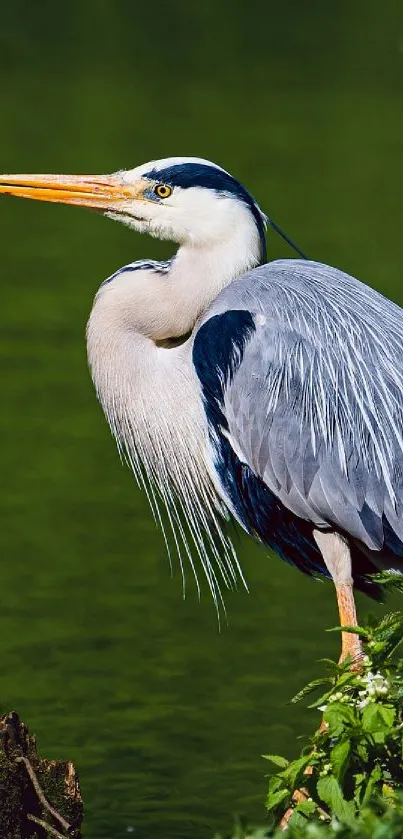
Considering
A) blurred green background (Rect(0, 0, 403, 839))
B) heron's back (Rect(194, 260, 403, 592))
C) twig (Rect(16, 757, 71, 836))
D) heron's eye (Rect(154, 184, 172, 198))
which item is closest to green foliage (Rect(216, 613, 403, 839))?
twig (Rect(16, 757, 71, 836))

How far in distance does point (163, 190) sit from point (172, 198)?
50 millimetres

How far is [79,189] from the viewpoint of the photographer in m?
6.39

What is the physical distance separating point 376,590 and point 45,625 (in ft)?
7.97

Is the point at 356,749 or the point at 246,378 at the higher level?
the point at 246,378

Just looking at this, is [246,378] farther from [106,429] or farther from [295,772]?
[106,429]

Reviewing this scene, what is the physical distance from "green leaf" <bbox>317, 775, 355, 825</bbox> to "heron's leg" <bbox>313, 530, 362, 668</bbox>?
56.5 inches

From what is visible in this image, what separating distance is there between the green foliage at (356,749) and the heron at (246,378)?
1.07 m

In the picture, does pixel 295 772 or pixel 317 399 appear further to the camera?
pixel 317 399

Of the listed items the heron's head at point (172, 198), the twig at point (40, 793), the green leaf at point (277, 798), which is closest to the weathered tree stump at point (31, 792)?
the twig at point (40, 793)

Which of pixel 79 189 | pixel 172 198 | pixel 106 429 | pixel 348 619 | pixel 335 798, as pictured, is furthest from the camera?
pixel 106 429

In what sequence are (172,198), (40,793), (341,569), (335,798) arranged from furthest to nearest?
(172,198) → (341,569) → (40,793) → (335,798)

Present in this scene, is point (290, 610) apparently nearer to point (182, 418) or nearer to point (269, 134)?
point (182, 418)

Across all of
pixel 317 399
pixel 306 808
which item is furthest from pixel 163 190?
pixel 306 808

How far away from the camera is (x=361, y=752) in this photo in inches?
168
